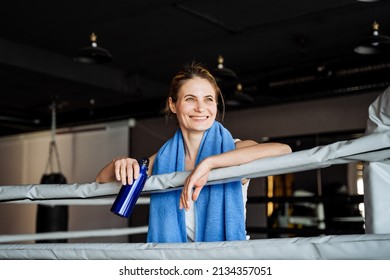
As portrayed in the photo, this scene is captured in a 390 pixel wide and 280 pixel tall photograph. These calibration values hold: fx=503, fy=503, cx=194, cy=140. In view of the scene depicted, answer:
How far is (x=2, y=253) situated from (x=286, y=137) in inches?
199

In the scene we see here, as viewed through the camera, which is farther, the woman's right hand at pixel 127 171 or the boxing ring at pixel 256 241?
the woman's right hand at pixel 127 171

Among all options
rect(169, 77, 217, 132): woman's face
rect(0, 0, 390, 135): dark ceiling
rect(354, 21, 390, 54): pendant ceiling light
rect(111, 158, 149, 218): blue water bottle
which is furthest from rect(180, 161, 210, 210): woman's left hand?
rect(0, 0, 390, 135): dark ceiling

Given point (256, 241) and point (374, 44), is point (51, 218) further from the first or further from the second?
point (256, 241)

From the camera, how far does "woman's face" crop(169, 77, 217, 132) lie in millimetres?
1546

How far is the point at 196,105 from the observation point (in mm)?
1557

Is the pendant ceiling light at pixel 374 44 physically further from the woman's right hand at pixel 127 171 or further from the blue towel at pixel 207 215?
the woman's right hand at pixel 127 171

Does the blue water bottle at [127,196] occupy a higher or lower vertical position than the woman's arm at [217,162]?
lower

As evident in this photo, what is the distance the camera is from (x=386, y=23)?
5.39 meters

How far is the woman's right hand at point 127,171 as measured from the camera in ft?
3.92

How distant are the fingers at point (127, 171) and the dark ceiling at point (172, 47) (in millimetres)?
3743

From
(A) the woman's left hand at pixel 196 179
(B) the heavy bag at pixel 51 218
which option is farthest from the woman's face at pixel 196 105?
(B) the heavy bag at pixel 51 218

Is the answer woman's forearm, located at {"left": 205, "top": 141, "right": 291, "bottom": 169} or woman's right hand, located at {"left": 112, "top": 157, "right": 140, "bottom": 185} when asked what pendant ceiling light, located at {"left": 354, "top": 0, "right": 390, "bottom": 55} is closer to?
woman's forearm, located at {"left": 205, "top": 141, "right": 291, "bottom": 169}

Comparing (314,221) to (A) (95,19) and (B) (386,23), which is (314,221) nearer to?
(B) (386,23)

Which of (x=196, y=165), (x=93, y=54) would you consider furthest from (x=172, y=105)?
(x=93, y=54)
